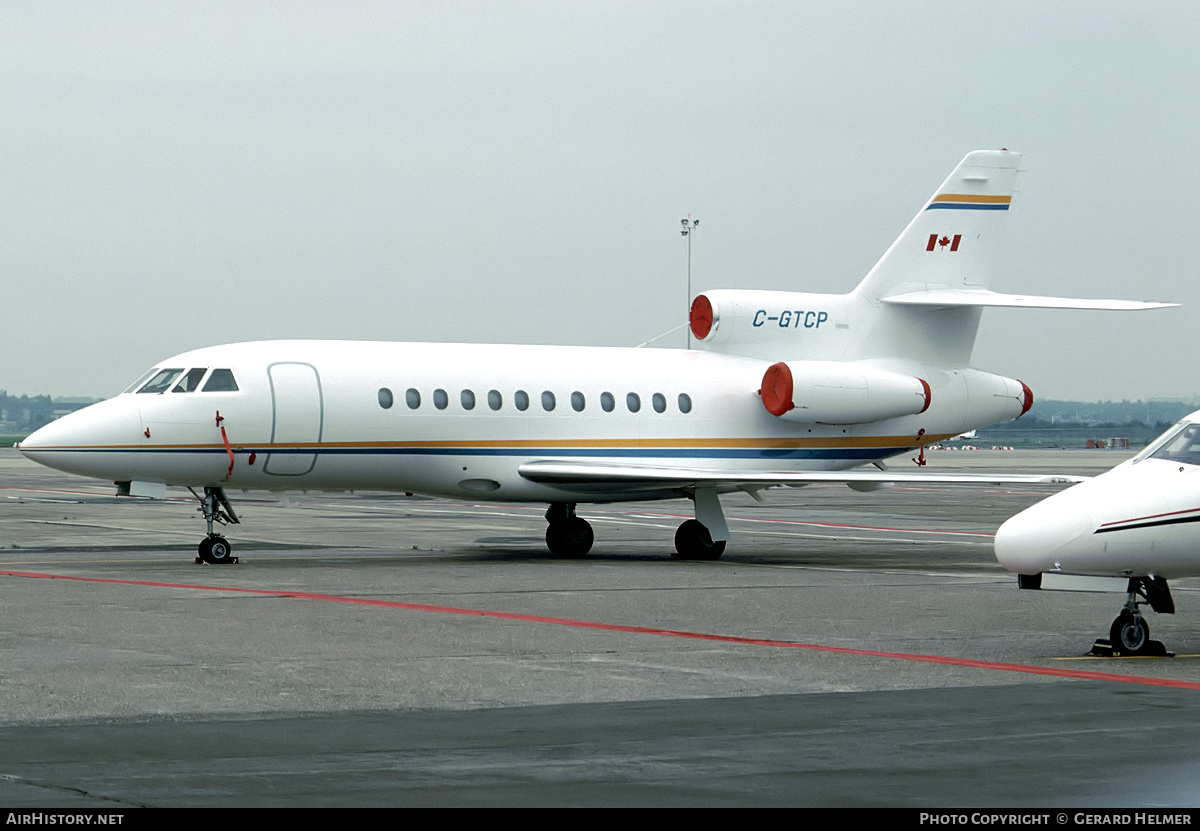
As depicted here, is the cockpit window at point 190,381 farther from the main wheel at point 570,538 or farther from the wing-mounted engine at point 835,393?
the wing-mounted engine at point 835,393

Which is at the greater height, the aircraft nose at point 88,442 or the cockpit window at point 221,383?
the cockpit window at point 221,383

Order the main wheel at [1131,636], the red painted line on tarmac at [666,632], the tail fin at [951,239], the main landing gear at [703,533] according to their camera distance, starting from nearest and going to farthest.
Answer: the red painted line on tarmac at [666,632] → the main wheel at [1131,636] → the main landing gear at [703,533] → the tail fin at [951,239]

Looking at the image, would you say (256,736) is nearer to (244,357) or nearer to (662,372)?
(244,357)

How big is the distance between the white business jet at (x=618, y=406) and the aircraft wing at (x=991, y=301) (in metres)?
0.05

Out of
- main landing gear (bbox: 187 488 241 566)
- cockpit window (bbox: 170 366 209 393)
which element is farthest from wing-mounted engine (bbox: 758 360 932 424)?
cockpit window (bbox: 170 366 209 393)

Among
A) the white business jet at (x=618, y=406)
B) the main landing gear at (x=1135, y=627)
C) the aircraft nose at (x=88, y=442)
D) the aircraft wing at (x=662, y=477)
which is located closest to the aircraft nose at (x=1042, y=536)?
the main landing gear at (x=1135, y=627)

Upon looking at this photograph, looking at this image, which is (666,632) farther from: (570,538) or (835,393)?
(835,393)

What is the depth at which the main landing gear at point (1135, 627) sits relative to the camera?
1297 cm

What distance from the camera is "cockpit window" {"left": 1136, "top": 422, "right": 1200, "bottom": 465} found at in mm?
13062

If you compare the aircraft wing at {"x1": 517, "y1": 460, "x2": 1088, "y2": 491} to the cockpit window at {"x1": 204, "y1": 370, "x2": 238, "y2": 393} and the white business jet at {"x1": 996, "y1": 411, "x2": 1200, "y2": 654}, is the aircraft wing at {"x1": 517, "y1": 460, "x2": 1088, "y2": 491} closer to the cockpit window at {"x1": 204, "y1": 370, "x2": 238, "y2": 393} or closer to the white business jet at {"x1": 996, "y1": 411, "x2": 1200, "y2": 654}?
the cockpit window at {"x1": 204, "y1": 370, "x2": 238, "y2": 393}

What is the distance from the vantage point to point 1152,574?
1283 cm

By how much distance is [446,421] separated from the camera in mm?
23703

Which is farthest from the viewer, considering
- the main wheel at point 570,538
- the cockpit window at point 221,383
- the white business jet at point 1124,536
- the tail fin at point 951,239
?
the tail fin at point 951,239

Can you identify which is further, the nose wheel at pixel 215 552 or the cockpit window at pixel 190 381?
the cockpit window at pixel 190 381
